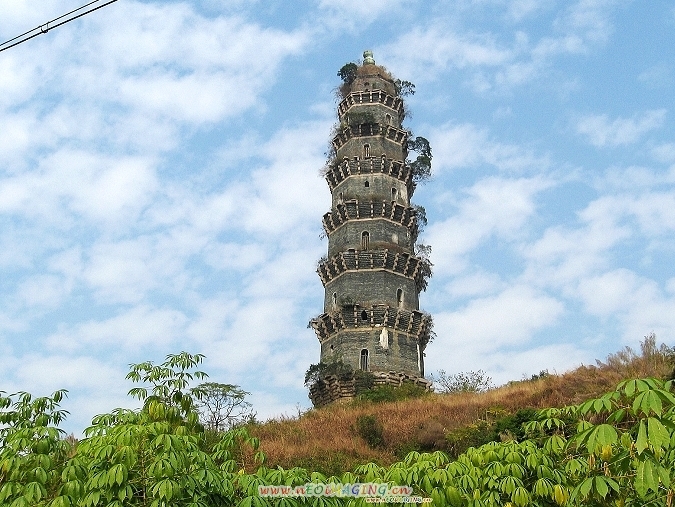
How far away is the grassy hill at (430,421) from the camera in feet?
78.2

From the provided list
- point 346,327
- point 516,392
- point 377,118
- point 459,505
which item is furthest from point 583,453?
point 377,118

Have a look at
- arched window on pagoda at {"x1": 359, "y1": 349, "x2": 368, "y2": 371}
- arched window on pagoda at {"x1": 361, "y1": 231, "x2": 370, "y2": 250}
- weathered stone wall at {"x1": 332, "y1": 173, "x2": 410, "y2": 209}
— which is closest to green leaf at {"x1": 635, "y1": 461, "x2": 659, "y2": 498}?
arched window on pagoda at {"x1": 359, "y1": 349, "x2": 368, "y2": 371}

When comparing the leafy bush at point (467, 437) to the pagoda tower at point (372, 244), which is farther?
the pagoda tower at point (372, 244)

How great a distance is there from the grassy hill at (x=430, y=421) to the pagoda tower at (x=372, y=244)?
5.17 meters

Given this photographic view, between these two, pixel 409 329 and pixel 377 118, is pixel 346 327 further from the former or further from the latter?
pixel 377 118

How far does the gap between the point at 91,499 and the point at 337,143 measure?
3949 cm

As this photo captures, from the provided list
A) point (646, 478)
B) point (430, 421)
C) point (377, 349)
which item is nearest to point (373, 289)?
point (377, 349)

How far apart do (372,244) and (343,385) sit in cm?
870

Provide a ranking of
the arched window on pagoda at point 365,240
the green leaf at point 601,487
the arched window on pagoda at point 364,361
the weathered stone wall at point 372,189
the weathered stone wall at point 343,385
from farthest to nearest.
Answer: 1. the weathered stone wall at point 372,189
2. the arched window on pagoda at point 365,240
3. the arched window on pagoda at point 364,361
4. the weathered stone wall at point 343,385
5. the green leaf at point 601,487

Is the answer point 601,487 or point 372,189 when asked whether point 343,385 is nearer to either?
point 372,189

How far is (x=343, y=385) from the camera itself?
114ft

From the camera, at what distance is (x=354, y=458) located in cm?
2409

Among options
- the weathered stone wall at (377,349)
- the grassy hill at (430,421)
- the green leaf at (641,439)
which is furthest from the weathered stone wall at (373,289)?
the green leaf at (641,439)

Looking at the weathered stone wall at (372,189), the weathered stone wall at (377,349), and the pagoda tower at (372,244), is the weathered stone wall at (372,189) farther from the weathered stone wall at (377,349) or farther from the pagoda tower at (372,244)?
the weathered stone wall at (377,349)
